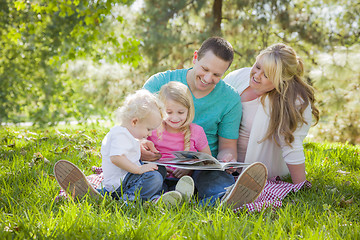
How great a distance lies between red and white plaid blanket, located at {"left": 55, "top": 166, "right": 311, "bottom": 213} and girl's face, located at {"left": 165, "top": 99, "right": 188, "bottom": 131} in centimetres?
74

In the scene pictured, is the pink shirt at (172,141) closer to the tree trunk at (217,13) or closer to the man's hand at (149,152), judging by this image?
the man's hand at (149,152)

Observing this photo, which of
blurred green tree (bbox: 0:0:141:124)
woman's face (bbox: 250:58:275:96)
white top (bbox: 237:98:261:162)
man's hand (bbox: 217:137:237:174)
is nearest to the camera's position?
woman's face (bbox: 250:58:275:96)

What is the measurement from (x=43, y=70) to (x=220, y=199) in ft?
29.4

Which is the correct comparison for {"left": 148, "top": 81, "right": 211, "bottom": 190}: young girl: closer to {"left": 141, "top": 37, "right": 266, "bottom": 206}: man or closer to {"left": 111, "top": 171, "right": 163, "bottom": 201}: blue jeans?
{"left": 141, "top": 37, "right": 266, "bottom": 206}: man

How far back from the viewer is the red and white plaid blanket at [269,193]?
2.25 metres

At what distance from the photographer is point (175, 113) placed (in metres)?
2.77

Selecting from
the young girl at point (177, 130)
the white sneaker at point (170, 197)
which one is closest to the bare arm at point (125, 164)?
the white sneaker at point (170, 197)

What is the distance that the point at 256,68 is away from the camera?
3.13m

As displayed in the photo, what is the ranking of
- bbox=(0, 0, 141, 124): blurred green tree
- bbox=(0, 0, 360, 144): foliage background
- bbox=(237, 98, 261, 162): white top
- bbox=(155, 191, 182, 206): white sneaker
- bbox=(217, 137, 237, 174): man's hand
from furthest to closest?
bbox=(0, 0, 141, 124): blurred green tree → bbox=(0, 0, 360, 144): foliage background → bbox=(237, 98, 261, 162): white top → bbox=(217, 137, 237, 174): man's hand → bbox=(155, 191, 182, 206): white sneaker

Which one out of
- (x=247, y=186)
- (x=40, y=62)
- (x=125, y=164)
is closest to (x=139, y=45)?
(x=40, y=62)

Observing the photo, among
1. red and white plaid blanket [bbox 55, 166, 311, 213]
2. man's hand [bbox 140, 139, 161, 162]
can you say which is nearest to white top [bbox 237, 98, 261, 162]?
red and white plaid blanket [bbox 55, 166, 311, 213]

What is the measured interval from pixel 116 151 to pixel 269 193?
1164mm

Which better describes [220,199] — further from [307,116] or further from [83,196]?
[307,116]

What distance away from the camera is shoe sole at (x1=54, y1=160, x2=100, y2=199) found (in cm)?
222
